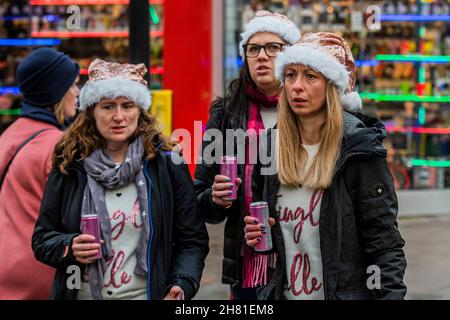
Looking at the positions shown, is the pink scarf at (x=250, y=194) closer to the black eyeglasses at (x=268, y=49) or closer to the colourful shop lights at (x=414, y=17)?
the black eyeglasses at (x=268, y=49)

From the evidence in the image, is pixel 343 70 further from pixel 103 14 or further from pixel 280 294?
pixel 103 14

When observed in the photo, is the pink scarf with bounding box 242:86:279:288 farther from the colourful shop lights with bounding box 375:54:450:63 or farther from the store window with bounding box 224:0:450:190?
the colourful shop lights with bounding box 375:54:450:63

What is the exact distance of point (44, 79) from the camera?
4.97 meters

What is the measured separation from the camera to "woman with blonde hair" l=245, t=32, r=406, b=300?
11.7ft

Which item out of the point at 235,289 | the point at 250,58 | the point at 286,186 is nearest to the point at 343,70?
the point at 286,186

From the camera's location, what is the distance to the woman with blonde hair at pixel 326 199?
358 cm

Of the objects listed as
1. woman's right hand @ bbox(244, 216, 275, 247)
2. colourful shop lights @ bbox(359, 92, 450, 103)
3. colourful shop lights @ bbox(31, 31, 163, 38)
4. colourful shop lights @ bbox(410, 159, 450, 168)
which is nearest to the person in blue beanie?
woman's right hand @ bbox(244, 216, 275, 247)

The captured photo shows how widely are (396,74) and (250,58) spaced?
7.34 m

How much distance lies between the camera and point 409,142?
11773mm

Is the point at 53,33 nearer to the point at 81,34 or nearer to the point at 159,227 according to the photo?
the point at 81,34

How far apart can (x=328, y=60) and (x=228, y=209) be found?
3.20 ft

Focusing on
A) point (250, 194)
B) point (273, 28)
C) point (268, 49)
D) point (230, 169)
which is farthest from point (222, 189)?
point (273, 28)

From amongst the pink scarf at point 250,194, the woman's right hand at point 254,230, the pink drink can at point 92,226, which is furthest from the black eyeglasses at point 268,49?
the pink drink can at point 92,226

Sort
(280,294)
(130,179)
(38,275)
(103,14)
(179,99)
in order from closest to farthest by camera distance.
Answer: (280,294)
(130,179)
(38,275)
(179,99)
(103,14)
